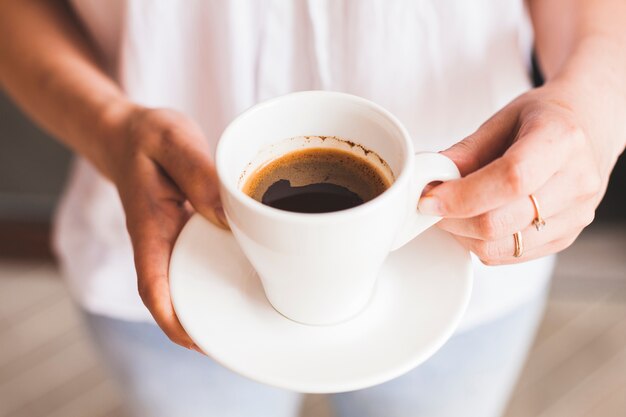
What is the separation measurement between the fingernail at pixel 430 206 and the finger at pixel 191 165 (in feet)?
0.64

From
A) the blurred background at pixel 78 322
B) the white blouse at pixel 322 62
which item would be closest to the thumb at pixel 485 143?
the white blouse at pixel 322 62

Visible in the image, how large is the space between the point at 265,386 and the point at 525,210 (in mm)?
475

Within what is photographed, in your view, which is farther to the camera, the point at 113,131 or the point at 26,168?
the point at 26,168

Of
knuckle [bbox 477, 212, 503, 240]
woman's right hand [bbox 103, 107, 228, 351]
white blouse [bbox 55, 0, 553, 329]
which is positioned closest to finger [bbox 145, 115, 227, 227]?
woman's right hand [bbox 103, 107, 228, 351]

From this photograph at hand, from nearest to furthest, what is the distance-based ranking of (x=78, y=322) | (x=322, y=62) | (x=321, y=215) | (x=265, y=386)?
1. (x=321, y=215)
2. (x=322, y=62)
3. (x=265, y=386)
4. (x=78, y=322)

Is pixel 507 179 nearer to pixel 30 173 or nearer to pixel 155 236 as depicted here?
pixel 155 236

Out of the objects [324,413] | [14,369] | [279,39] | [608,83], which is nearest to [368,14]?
[279,39]

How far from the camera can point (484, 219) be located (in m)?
0.59

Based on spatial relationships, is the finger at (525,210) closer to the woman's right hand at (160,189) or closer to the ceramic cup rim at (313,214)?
the ceramic cup rim at (313,214)

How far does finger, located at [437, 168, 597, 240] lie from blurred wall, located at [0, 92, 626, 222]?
113 cm

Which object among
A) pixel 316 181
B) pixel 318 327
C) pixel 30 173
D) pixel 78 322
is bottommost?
pixel 78 322

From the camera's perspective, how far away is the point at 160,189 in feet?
2.29

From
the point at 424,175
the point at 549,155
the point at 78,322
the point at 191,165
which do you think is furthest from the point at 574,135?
the point at 78,322

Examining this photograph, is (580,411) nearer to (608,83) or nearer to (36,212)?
(608,83)
